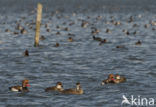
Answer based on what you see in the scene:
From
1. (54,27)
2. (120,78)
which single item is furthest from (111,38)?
(120,78)

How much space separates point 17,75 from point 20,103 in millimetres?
7900

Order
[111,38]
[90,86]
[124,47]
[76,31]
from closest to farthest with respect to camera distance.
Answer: [90,86], [124,47], [111,38], [76,31]

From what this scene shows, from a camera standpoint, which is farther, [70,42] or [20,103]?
[70,42]

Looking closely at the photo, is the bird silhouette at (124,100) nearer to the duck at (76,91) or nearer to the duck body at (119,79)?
the duck at (76,91)

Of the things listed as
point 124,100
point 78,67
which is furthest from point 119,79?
point 78,67

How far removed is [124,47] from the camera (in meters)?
44.8

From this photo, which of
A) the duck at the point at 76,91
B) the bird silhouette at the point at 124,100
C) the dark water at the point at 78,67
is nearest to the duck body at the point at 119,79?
the dark water at the point at 78,67

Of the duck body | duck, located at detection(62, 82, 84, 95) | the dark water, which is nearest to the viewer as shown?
the dark water

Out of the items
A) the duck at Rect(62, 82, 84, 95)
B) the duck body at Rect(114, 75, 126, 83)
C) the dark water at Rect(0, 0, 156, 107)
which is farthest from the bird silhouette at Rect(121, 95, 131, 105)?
the duck body at Rect(114, 75, 126, 83)

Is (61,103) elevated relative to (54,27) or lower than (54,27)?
lower

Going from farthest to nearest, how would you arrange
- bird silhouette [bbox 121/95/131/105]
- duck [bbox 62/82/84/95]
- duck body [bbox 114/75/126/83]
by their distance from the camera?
duck body [bbox 114/75/126/83] < duck [bbox 62/82/84/95] < bird silhouette [bbox 121/95/131/105]

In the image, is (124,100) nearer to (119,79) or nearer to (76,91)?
(76,91)

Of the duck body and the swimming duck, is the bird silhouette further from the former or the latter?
the duck body

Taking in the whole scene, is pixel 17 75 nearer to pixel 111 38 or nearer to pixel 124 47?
pixel 124 47
